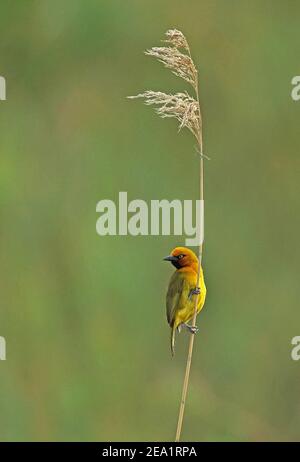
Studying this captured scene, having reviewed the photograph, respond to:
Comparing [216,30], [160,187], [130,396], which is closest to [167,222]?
[160,187]

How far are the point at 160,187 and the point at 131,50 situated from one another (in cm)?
55

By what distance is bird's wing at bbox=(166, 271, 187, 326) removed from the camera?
2275 mm

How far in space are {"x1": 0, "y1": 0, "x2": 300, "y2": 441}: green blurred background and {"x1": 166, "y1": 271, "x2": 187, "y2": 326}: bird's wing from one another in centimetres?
70

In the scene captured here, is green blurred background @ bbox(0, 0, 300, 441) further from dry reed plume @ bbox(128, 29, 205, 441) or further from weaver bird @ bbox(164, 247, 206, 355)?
dry reed plume @ bbox(128, 29, 205, 441)

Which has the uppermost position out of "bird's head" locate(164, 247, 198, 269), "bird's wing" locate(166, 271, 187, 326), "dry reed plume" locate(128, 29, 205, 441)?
"dry reed plume" locate(128, 29, 205, 441)

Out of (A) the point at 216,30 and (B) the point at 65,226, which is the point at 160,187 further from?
(A) the point at 216,30

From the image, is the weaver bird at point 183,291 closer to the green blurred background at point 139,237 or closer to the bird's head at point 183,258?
the bird's head at point 183,258

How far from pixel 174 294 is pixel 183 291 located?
0.03 m

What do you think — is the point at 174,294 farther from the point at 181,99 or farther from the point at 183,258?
the point at 181,99

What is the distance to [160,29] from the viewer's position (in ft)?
11.1

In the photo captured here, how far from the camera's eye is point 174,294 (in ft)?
7.52

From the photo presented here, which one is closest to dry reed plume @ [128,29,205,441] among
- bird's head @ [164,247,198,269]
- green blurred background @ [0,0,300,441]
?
bird's head @ [164,247,198,269]

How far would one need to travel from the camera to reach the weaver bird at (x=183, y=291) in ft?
7.32
